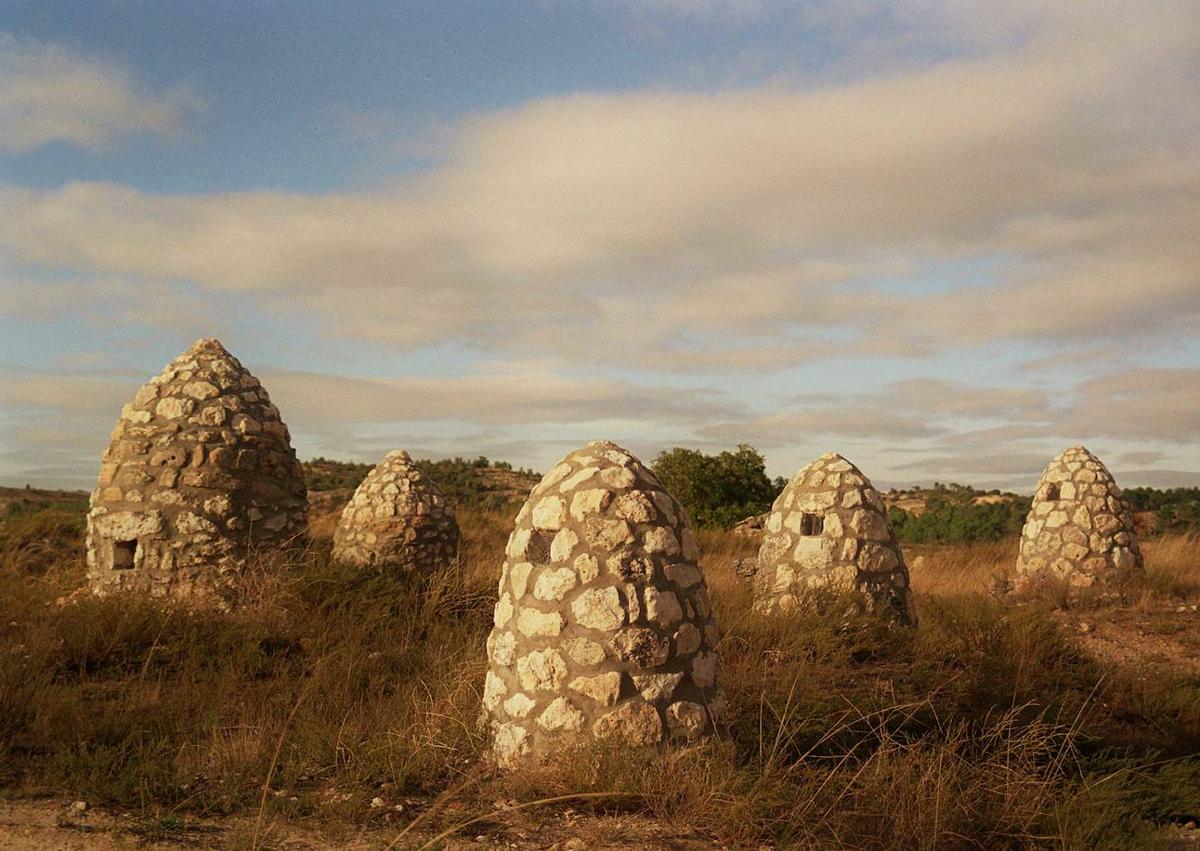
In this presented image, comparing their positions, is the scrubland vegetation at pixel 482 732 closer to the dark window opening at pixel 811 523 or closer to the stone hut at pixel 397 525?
the stone hut at pixel 397 525

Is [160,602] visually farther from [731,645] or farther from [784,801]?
[784,801]

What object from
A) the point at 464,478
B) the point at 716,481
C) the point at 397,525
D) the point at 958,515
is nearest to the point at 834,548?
the point at 397,525

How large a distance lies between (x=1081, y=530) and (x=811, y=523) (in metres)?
6.71

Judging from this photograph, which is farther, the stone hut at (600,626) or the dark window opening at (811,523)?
the dark window opening at (811,523)

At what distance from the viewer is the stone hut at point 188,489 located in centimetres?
901

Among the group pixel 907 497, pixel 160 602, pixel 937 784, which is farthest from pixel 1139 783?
pixel 907 497

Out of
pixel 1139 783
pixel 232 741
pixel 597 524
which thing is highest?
pixel 597 524

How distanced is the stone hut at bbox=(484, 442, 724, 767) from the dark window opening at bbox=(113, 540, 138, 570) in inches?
212

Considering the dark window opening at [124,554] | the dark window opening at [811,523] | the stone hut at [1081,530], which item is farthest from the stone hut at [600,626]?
the stone hut at [1081,530]

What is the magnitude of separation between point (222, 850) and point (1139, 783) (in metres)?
5.49

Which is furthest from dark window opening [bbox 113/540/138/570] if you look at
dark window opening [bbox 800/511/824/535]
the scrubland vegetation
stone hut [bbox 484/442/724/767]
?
dark window opening [bbox 800/511/824/535]

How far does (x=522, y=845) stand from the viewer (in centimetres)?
431

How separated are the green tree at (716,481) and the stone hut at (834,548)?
14569 mm

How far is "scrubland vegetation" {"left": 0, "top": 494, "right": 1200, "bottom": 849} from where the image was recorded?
465 cm
